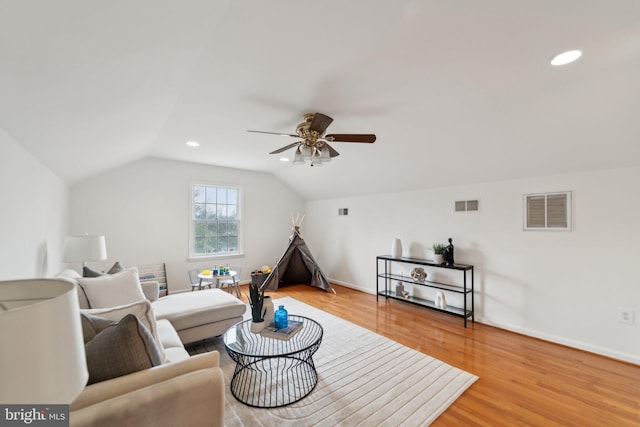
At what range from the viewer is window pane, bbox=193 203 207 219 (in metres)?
4.96

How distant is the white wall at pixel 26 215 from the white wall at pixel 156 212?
122 centimetres

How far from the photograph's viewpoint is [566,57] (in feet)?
5.48

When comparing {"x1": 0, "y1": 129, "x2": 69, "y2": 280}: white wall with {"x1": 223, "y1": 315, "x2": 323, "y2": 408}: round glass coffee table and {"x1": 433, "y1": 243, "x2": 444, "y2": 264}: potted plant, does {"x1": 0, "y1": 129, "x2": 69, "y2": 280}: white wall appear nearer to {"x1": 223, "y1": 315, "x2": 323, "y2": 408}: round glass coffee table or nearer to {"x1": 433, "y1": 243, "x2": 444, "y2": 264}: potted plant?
{"x1": 223, "y1": 315, "x2": 323, "y2": 408}: round glass coffee table

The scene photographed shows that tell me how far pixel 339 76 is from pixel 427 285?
306 centimetres

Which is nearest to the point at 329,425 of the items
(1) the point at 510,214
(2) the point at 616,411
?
(2) the point at 616,411

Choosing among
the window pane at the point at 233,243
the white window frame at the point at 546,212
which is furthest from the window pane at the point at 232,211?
the white window frame at the point at 546,212

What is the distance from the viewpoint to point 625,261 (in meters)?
2.55

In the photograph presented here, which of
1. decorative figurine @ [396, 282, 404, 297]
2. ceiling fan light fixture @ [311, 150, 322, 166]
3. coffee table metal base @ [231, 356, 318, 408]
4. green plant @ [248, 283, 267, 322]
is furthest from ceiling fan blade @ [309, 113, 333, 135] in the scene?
decorative figurine @ [396, 282, 404, 297]

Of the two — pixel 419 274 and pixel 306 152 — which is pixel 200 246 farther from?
pixel 419 274

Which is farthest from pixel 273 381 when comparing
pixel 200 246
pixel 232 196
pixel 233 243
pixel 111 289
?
pixel 232 196

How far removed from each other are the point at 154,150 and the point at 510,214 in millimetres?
4925

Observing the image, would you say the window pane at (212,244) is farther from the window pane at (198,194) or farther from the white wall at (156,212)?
the window pane at (198,194)

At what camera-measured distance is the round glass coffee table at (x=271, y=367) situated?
1.94m

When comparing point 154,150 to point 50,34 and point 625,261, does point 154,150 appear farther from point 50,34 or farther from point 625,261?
point 625,261
